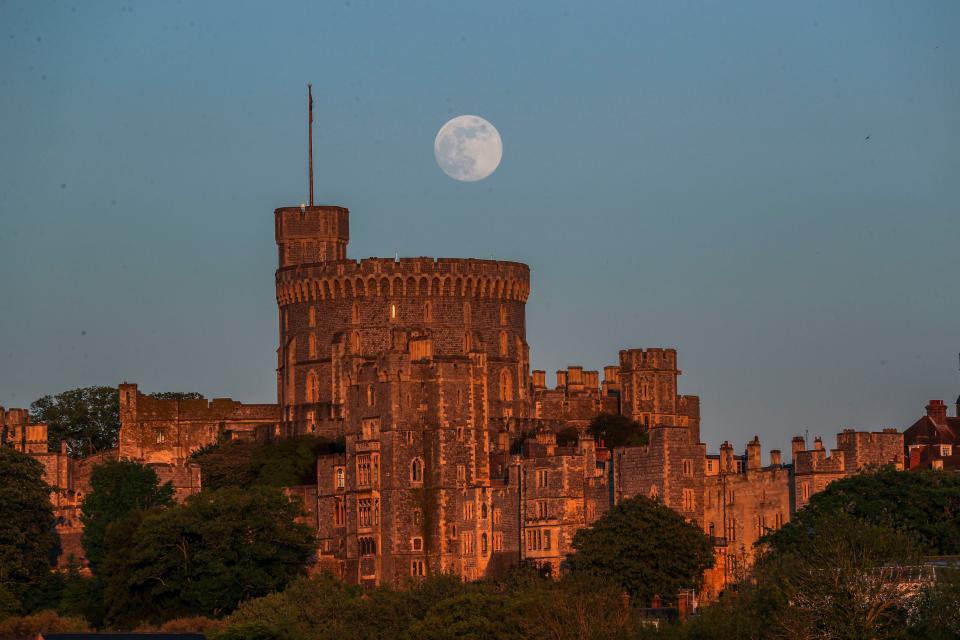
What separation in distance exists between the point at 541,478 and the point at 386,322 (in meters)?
28.3

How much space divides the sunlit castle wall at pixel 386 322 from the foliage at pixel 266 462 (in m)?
2.56

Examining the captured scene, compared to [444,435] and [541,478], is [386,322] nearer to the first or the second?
[444,435]

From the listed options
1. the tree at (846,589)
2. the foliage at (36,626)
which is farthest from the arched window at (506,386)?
the tree at (846,589)

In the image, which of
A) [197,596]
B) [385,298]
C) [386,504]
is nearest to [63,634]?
[197,596]

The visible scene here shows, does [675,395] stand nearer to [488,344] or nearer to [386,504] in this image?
[488,344]

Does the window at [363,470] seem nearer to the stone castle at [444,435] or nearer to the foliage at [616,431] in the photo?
the stone castle at [444,435]

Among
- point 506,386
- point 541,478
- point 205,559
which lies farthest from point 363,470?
point 506,386

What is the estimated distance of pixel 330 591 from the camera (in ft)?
392

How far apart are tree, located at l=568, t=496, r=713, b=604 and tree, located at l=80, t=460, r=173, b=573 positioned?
29.9 m

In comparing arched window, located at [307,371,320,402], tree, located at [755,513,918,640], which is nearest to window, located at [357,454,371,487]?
arched window, located at [307,371,320,402]

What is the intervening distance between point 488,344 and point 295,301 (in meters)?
12.0

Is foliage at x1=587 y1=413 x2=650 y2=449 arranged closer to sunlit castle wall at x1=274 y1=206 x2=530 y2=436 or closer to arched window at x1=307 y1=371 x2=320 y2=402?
sunlit castle wall at x1=274 y1=206 x2=530 y2=436

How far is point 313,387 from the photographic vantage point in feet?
527

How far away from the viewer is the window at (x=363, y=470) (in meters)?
142
